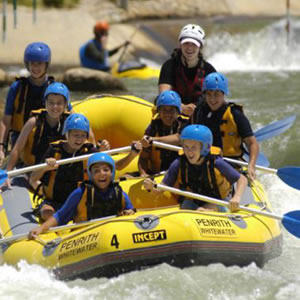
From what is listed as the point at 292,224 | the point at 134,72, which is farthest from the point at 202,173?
the point at 134,72

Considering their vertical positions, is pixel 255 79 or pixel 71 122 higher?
pixel 71 122

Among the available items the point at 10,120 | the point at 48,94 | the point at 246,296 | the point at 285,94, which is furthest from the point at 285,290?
the point at 285,94

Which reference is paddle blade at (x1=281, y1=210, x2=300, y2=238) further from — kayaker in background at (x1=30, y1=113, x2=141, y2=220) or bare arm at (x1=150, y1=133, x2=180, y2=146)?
kayaker in background at (x1=30, y1=113, x2=141, y2=220)

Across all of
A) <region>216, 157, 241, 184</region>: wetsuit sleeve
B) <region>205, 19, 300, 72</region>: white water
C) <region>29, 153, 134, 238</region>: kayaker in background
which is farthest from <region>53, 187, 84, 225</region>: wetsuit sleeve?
<region>205, 19, 300, 72</region>: white water

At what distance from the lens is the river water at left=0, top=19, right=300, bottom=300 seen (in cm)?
588

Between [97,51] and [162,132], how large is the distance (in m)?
7.62

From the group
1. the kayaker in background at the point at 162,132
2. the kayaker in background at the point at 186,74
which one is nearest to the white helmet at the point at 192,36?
the kayaker in background at the point at 186,74

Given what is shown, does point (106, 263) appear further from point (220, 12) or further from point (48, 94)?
point (220, 12)

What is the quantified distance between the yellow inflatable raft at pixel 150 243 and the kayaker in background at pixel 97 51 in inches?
331

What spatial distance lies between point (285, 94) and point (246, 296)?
8.40 m

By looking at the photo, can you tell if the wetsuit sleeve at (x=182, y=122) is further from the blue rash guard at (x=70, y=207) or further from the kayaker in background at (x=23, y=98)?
the kayaker in background at (x=23, y=98)

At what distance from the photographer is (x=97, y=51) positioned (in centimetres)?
1481

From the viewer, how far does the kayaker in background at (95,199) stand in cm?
626

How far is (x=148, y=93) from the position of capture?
46.0 feet
